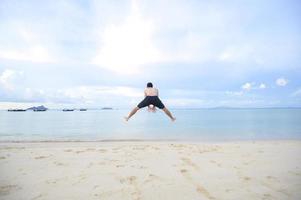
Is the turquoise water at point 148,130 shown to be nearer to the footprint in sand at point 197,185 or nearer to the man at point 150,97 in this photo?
the footprint in sand at point 197,185

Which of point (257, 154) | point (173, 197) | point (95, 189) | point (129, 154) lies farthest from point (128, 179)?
point (257, 154)

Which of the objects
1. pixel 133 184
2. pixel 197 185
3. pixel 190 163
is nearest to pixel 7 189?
pixel 133 184

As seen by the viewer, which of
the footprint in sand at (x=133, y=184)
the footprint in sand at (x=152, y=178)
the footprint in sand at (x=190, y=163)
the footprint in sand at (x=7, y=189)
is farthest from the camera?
the footprint in sand at (x=190, y=163)

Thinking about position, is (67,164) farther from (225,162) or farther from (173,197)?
(225,162)

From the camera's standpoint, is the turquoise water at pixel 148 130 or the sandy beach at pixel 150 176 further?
the turquoise water at pixel 148 130

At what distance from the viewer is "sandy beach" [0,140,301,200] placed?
664 cm

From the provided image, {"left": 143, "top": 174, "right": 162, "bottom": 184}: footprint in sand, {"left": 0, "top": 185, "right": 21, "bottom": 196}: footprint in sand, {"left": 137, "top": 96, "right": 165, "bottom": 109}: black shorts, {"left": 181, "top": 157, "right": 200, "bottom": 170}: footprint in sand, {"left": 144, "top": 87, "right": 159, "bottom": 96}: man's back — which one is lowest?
{"left": 0, "top": 185, "right": 21, "bottom": 196}: footprint in sand

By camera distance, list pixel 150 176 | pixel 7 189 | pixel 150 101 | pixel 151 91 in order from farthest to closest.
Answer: pixel 150 176
pixel 7 189
pixel 150 101
pixel 151 91

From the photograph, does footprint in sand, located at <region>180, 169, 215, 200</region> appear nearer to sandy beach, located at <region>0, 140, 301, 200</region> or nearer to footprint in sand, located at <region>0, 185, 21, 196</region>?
sandy beach, located at <region>0, 140, 301, 200</region>

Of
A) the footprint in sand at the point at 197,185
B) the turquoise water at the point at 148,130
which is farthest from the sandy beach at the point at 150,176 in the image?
the turquoise water at the point at 148,130

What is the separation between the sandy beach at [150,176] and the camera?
664 centimetres

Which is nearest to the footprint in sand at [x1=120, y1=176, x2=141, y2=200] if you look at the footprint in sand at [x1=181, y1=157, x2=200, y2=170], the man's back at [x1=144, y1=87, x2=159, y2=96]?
Result: the footprint in sand at [x1=181, y1=157, x2=200, y2=170]

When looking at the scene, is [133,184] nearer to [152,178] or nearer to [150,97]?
[152,178]

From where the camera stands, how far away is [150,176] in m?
7.99
